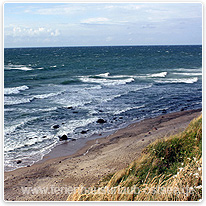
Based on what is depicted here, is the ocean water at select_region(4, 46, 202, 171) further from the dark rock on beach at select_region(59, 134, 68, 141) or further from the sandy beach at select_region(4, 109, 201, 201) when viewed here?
the sandy beach at select_region(4, 109, 201, 201)

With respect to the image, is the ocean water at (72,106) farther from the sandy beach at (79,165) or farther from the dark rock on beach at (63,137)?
the sandy beach at (79,165)

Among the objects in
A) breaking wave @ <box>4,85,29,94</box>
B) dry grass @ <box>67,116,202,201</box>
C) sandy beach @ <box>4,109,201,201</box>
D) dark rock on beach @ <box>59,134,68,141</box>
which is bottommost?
sandy beach @ <box>4,109,201,201</box>

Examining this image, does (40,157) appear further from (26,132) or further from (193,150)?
(193,150)

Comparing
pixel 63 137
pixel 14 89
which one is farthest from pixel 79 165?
pixel 14 89

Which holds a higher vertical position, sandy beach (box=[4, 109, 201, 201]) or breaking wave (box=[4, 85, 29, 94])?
breaking wave (box=[4, 85, 29, 94])

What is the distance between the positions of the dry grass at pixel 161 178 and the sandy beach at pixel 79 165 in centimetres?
197

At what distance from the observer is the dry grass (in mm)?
5840

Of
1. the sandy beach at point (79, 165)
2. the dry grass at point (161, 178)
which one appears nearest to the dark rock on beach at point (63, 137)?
the sandy beach at point (79, 165)

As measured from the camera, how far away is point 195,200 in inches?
228

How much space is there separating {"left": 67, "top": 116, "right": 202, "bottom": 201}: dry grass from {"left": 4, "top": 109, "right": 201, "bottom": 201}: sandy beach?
1.97 metres

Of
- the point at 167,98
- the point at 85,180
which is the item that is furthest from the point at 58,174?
the point at 167,98

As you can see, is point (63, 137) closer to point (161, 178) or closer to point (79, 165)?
point (79, 165)

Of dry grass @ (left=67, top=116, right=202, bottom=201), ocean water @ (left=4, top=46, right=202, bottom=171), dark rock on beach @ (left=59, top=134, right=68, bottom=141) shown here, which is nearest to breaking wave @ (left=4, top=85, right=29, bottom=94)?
ocean water @ (left=4, top=46, right=202, bottom=171)

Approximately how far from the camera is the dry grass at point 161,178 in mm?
5840
